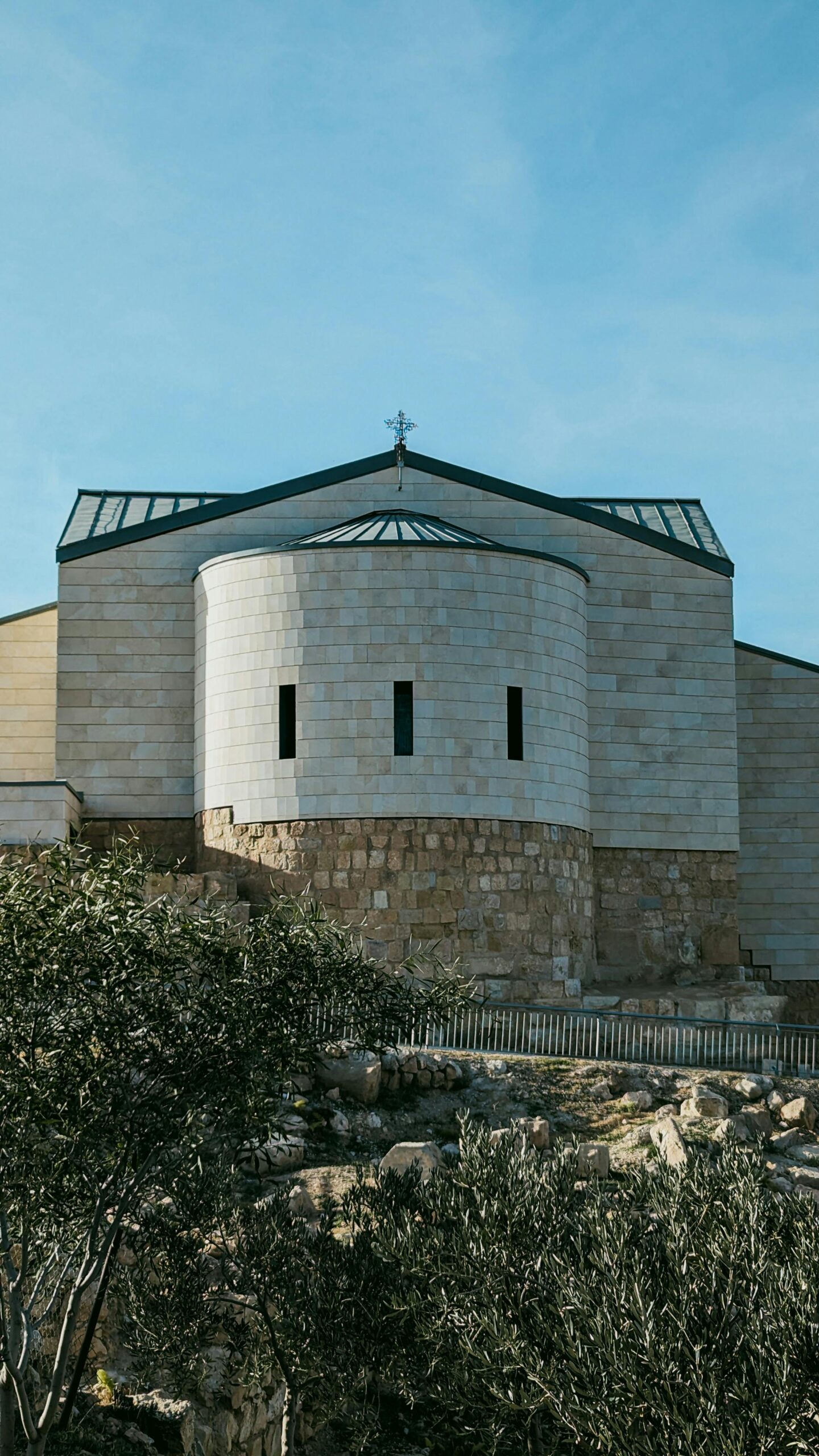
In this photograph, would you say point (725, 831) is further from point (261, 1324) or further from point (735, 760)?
point (261, 1324)

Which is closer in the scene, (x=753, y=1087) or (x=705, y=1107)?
(x=705, y=1107)

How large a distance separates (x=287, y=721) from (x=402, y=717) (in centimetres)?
208

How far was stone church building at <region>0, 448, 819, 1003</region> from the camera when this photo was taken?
25719 millimetres

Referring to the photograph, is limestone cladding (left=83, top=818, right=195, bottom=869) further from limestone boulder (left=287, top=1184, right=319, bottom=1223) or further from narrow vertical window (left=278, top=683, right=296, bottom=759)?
limestone boulder (left=287, top=1184, right=319, bottom=1223)

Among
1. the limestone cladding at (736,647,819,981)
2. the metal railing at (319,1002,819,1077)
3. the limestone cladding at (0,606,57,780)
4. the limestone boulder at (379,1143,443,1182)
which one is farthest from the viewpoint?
the limestone cladding at (736,647,819,981)

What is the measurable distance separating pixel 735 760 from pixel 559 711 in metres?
4.40

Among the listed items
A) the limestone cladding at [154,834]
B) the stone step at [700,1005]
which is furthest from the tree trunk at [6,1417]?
the limestone cladding at [154,834]

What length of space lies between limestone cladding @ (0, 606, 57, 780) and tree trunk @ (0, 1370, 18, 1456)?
1815 cm

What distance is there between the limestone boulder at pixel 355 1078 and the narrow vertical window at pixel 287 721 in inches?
281

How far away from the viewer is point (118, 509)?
3212cm

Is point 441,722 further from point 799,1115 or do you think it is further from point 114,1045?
point 114,1045

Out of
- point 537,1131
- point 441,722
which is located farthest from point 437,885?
point 537,1131

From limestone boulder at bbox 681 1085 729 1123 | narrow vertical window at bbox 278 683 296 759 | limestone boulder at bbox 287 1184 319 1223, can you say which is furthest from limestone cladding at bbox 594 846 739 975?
limestone boulder at bbox 287 1184 319 1223

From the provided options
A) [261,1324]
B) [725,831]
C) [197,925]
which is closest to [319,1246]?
[261,1324]
